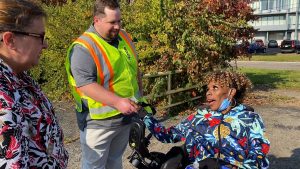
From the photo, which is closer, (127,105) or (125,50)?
(127,105)

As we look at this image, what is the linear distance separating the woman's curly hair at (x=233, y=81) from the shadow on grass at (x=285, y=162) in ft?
7.39

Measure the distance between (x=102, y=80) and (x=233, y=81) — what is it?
1.14 m

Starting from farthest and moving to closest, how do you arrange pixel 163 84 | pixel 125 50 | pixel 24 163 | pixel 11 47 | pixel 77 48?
pixel 163 84
pixel 125 50
pixel 77 48
pixel 11 47
pixel 24 163

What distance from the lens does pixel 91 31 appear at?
9.67 ft

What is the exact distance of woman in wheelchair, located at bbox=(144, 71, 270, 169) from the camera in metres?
2.96

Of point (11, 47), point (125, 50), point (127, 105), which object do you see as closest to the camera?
point (11, 47)

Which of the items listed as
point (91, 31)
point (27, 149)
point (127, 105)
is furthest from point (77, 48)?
point (27, 149)

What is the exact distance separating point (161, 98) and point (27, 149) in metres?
6.43

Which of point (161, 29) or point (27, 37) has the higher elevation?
point (27, 37)

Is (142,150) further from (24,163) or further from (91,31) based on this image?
(24,163)

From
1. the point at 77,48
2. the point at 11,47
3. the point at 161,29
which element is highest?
the point at 11,47

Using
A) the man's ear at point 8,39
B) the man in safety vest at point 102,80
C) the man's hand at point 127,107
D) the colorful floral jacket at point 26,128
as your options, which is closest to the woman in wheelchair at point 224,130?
the man in safety vest at point 102,80

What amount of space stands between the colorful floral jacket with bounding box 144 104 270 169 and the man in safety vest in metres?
0.35

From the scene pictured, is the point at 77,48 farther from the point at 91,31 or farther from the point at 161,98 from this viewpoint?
the point at 161,98
